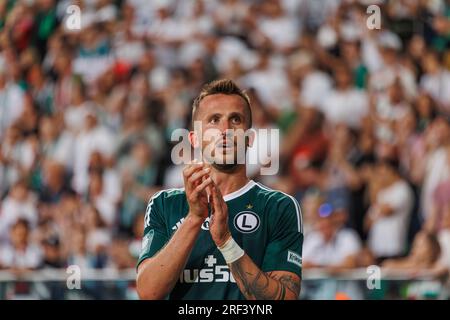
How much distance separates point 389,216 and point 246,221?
437 cm

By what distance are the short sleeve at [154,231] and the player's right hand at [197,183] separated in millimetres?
434

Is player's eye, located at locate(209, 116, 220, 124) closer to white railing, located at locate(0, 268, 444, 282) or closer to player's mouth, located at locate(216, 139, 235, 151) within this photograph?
player's mouth, located at locate(216, 139, 235, 151)

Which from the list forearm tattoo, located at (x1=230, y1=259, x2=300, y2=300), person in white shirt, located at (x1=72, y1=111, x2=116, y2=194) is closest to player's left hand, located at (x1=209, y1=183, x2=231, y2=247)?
forearm tattoo, located at (x1=230, y1=259, x2=300, y2=300)

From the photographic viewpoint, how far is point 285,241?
3.78 metres

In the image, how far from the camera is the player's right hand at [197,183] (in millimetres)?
3346

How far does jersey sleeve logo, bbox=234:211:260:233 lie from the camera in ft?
12.3

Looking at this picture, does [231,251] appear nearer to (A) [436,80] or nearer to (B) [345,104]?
(B) [345,104]

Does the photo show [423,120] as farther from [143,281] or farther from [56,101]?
[143,281]

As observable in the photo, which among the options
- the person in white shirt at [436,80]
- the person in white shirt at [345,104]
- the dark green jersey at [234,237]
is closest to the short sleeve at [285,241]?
the dark green jersey at [234,237]

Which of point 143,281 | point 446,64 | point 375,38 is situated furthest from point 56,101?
point 143,281

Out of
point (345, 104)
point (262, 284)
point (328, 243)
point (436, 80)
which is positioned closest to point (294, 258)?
point (262, 284)

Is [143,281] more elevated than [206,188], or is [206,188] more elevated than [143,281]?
[206,188]

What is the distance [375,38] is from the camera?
8836 millimetres

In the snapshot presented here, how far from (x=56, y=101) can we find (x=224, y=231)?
6.28 m
